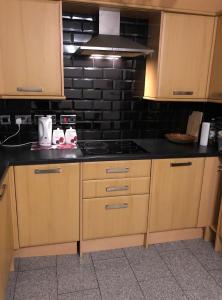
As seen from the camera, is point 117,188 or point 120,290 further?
point 117,188

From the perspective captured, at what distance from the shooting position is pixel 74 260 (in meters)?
2.15

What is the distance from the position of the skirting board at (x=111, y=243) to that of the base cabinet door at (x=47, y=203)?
167mm

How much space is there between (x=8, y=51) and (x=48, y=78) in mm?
334

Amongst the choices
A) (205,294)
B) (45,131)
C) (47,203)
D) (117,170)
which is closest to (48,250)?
(47,203)

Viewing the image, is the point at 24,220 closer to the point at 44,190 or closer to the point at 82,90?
the point at 44,190

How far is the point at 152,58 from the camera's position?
2318 mm

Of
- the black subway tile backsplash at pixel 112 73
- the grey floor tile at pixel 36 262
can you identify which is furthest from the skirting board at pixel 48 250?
the black subway tile backsplash at pixel 112 73

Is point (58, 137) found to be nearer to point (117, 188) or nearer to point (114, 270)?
point (117, 188)

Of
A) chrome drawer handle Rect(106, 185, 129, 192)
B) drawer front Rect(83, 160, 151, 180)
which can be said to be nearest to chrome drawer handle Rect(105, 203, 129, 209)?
chrome drawer handle Rect(106, 185, 129, 192)

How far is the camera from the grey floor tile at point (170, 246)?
7.65 ft

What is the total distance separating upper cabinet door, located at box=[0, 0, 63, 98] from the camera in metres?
1.89

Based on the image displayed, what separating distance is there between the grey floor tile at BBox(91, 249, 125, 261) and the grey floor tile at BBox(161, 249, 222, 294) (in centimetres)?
37

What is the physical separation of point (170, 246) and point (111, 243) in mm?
542

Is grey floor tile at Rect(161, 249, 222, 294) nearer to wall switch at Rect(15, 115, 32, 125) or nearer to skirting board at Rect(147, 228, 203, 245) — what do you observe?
skirting board at Rect(147, 228, 203, 245)
